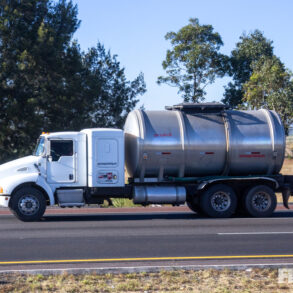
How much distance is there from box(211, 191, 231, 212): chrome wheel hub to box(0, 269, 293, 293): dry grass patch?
28.1ft

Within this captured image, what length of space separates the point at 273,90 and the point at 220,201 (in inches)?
1032

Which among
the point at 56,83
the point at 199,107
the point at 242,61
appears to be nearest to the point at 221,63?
the point at 242,61

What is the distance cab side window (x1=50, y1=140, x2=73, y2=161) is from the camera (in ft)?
56.5

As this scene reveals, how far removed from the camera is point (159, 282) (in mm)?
8438

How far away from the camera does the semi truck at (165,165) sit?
1702cm

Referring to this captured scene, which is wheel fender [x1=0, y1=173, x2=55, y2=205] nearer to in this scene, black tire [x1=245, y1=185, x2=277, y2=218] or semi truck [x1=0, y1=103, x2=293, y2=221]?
semi truck [x1=0, y1=103, x2=293, y2=221]

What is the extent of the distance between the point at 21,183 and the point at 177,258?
7.54 metres

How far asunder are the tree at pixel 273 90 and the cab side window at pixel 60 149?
24787 millimetres

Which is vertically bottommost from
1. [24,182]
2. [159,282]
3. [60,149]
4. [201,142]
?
[159,282]

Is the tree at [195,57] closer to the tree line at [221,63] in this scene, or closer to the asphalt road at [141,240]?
the tree line at [221,63]

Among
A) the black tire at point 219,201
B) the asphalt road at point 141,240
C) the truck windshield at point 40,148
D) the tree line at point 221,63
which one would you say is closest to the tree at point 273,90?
the tree line at point 221,63

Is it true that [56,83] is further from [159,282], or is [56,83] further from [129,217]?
[159,282]

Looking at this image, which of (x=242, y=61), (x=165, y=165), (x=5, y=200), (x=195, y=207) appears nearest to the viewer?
(x=5, y=200)

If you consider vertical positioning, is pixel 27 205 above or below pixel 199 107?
below
